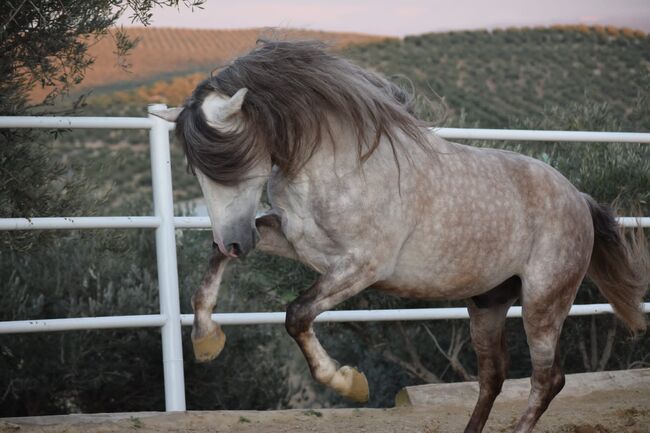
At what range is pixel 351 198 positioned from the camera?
135 inches

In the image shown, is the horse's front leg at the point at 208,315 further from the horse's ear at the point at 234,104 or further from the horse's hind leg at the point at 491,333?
the horse's hind leg at the point at 491,333

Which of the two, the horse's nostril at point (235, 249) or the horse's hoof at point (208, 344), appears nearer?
the horse's nostril at point (235, 249)

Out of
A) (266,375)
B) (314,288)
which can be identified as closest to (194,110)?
(314,288)

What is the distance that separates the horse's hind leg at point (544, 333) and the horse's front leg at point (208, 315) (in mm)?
1391

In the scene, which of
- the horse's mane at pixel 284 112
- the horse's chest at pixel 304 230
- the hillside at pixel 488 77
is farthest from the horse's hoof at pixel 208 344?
the hillside at pixel 488 77

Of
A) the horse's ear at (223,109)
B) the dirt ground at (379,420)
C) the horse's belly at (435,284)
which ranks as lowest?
the dirt ground at (379,420)

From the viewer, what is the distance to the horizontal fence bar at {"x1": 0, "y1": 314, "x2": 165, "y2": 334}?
4268 millimetres

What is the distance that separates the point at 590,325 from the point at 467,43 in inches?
1476

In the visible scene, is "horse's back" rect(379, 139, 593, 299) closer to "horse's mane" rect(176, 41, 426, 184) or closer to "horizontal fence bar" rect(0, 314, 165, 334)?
"horse's mane" rect(176, 41, 426, 184)

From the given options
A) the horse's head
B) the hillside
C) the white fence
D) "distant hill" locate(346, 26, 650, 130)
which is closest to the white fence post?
the white fence

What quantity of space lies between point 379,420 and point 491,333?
73 cm

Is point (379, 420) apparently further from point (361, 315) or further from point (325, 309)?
point (325, 309)

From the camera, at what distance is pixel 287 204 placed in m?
3.49

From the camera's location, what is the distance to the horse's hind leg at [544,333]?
13.2 ft
